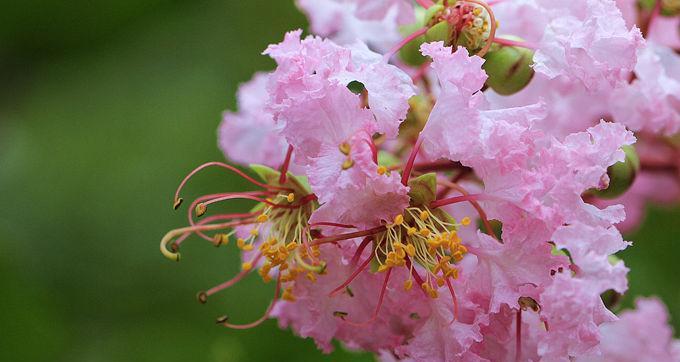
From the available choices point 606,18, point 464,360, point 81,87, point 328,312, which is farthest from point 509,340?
point 81,87

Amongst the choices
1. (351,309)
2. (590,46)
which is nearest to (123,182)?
(351,309)

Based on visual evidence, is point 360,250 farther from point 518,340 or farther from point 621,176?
point 621,176

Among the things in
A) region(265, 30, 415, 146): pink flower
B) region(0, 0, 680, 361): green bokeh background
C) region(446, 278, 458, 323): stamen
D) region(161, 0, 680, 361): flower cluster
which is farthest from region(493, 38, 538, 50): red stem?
region(0, 0, 680, 361): green bokeh background

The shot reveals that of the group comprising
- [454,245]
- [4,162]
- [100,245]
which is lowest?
[100,245]

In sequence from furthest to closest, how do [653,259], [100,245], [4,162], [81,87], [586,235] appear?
[81,87] → [4,162] → [100,245] → [653,259] → [586,235]

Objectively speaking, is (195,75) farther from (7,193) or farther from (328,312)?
(328,312)

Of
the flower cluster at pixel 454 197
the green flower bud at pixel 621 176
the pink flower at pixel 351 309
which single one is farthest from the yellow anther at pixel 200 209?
the green flower bud at pixel 621 176

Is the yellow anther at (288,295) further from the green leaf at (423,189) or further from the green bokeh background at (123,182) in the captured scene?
the green bokeh background at (123,182)

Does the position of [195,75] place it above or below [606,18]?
below
